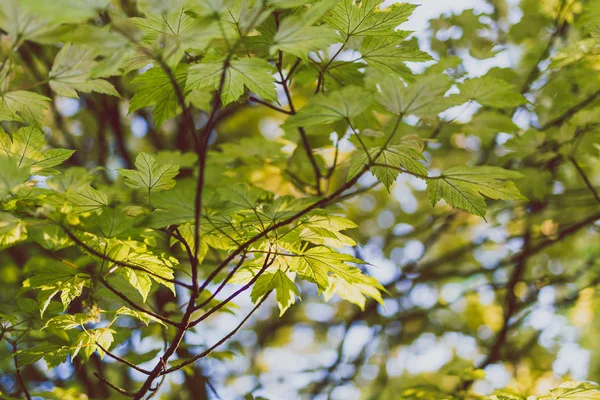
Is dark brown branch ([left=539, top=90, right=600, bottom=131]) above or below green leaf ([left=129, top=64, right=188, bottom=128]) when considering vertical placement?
above

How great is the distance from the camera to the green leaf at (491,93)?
1465mm

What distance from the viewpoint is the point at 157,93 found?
118cm

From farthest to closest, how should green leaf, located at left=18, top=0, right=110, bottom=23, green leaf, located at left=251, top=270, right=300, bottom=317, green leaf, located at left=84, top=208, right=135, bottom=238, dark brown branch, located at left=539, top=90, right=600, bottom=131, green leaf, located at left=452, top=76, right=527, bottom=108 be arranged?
dark brown branch, located at left=539, top=90, right=600, bottom=131, green leaf, located at left=452, top=76, right=527, bottom=108, green leaf, located at left=251, top=270, right=300, bottom=317, green leaf, located at left=84, top=208, right=135, bottom=238, green leaf, located at left=18, top=0, right=110, bottom=23

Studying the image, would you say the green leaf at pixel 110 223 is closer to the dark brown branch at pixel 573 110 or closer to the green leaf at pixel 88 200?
the green leaf at pixel 88 200

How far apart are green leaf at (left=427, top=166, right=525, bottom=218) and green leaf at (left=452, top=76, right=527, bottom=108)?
0.44 meters

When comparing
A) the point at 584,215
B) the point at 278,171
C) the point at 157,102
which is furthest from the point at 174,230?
the point at 584,215

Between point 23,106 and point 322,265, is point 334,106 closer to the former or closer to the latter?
point 322,265

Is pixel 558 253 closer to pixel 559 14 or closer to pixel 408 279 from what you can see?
pixel 408 279

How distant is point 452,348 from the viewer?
13.8 ft

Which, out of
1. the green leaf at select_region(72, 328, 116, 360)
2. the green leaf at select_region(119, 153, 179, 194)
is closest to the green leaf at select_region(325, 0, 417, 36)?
the green leaf at select_region(119, 153, 179, 194)

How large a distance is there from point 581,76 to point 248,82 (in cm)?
168

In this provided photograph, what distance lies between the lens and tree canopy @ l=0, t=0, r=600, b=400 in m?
0.94

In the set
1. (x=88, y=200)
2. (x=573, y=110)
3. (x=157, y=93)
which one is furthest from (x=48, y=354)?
(x=573, y=110)

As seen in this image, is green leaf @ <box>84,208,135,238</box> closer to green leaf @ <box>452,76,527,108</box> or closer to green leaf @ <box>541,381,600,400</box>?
green leaf @ <box>452,76,527,108</box>
